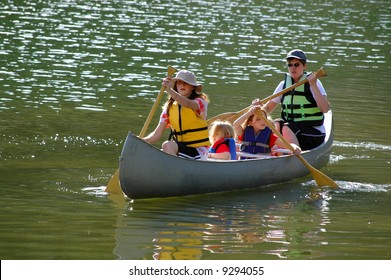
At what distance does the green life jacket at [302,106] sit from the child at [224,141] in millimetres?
1598

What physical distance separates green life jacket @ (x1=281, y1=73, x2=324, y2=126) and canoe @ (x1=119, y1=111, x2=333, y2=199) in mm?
947

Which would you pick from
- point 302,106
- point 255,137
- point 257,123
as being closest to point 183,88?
point 257,123

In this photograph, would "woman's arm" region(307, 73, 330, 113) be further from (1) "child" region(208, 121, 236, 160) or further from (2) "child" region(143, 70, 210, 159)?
(2) "child" region(143, 70, 210, 159)

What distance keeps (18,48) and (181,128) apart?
39.8 ft

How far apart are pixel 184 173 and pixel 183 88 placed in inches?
34.0

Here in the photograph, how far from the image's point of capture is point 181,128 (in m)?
10.9

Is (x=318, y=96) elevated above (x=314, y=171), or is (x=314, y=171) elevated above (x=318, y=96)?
(x=318, y=96)

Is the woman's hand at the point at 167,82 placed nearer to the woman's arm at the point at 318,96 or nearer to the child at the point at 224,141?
the child at the point at 224,141

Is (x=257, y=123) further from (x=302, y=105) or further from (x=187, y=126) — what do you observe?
(x=187, y=126)

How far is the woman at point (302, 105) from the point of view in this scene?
1241 cm

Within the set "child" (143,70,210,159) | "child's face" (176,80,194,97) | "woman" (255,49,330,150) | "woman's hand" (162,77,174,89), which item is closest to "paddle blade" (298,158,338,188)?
"woman" (255,49,330,150)

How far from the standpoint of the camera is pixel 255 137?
1197 cm

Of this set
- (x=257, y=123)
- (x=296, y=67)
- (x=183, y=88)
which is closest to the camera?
(x=183, y=88)
